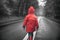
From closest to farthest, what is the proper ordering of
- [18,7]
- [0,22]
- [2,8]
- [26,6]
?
1. [26,6]
2. [18,7]
3. [2,8]
4. [0,22]

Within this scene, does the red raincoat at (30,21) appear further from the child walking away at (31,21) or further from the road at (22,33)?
the road at (22,33)

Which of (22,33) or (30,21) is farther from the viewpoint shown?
(22,33)

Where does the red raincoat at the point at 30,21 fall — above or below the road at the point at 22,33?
above

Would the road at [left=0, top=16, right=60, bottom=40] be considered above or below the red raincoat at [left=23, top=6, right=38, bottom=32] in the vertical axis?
below

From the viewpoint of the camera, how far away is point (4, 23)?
1645 centimetres

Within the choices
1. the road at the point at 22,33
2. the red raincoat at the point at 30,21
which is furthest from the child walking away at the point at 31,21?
the road at the point at 22,33

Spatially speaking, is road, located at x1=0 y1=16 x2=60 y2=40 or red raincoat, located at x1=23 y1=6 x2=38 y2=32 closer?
red raincoat, located at x1=23 y1=6 x2=38 y2=32

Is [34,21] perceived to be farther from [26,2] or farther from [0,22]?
[0,22]

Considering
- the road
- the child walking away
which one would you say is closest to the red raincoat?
the child walking away

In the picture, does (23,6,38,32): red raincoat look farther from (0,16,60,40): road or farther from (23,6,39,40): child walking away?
(0,16,60,40): road

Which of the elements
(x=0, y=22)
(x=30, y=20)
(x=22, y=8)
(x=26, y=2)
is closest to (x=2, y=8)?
(x=0, y=22)

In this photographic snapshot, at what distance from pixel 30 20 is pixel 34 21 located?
119mm

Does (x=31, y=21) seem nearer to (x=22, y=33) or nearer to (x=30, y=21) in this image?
(x=30, y=21)

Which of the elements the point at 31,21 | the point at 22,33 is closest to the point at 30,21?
the point at 31,21
